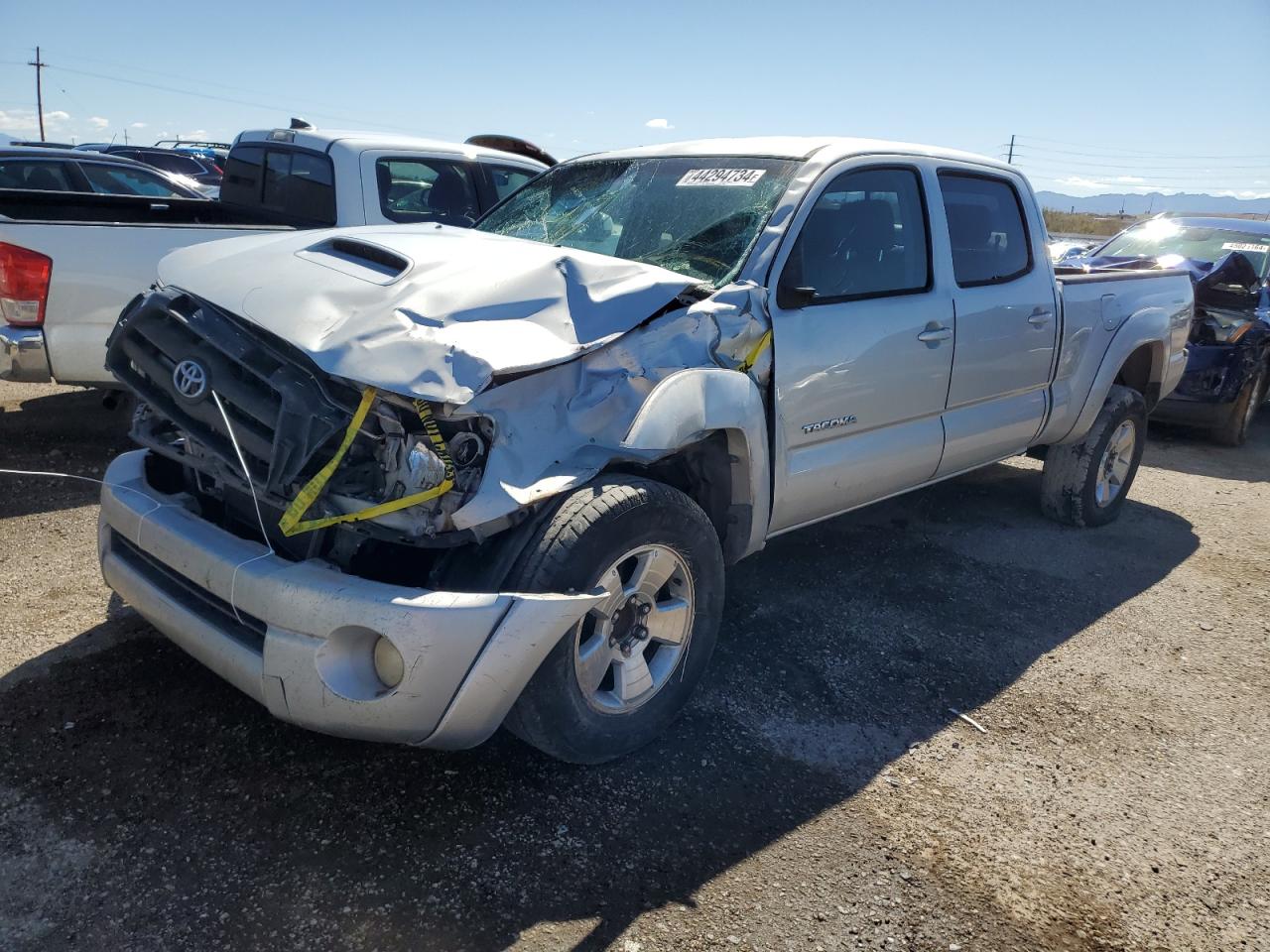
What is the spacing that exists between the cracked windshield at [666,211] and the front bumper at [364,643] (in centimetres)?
156

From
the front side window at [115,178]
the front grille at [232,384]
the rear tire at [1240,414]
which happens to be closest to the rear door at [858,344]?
the front grille at [232,384]

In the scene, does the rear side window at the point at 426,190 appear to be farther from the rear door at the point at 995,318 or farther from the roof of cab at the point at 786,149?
the rear door at the point at 995,318

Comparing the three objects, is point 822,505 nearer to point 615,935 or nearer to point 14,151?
point 615,935

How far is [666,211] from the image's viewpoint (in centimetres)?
386

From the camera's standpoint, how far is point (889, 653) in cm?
397

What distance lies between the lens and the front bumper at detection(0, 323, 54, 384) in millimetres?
4805

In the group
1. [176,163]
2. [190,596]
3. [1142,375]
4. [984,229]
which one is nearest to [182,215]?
[190,596]

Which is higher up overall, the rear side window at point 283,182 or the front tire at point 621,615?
the rear side window at point 283,182

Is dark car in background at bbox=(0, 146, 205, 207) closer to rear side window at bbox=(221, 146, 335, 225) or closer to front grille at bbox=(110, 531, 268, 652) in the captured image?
rear side window at bbox=(221, 146, 335, 225)

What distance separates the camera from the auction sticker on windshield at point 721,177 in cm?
377

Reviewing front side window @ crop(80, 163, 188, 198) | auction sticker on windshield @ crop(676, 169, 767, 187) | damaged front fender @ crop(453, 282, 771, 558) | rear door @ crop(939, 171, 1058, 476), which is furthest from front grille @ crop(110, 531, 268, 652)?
front side window @ crop(80, 163, 188, 198)

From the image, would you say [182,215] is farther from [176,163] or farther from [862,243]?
[176,163]

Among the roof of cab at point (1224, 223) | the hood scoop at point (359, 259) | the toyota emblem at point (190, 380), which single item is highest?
the roof of cab at point (1224, 223)

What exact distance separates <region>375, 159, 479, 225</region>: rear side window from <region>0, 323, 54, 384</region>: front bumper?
2.32 metres
